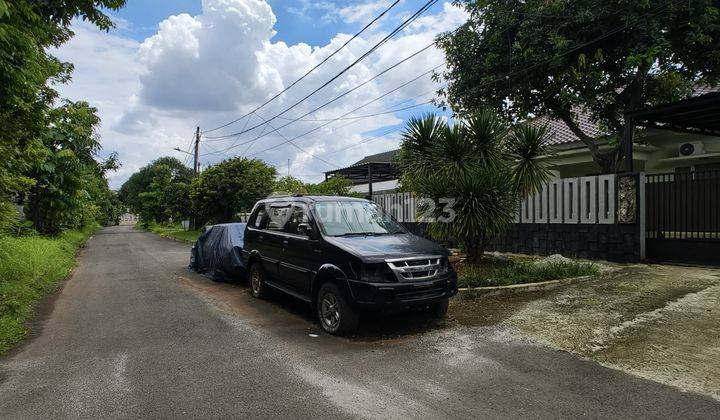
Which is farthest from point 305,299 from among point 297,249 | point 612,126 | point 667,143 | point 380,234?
point 667,143

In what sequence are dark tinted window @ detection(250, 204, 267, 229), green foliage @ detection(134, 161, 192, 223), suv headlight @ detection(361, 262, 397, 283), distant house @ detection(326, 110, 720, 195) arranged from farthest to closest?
green foliage @ detection(134, 161, 192, 223) < distant house @ detection(326, 110, 720, 195) < dark tinted window @ detection(250, 204, 267, 229) < suv headlight @ detection(361, 262, 397, 283)

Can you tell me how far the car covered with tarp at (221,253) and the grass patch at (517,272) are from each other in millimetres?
4799

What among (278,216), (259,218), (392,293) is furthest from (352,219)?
(259,218)

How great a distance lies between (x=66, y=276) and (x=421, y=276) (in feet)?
33.7

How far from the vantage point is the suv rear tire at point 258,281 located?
8.06m

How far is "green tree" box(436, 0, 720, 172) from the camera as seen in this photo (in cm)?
1023

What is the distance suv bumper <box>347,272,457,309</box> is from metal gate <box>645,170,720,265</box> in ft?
20.7

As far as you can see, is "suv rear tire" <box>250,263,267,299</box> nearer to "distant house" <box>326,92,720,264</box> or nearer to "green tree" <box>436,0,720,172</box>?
"distant house" <box>326,92,720,264</box>

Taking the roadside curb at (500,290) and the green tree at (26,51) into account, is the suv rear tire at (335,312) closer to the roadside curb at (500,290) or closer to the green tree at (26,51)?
the roadside curb at (500,290)

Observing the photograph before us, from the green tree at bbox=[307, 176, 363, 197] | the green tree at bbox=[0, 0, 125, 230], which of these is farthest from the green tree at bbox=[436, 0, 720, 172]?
the green tree at bbox=[0, 0, 125, 230]

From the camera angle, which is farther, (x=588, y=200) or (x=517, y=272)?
(x=588, y=200)

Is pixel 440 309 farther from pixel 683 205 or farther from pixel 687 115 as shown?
pixel 687 115

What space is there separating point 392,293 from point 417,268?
0.52 metres

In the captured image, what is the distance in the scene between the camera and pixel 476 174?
8484 millimetres
